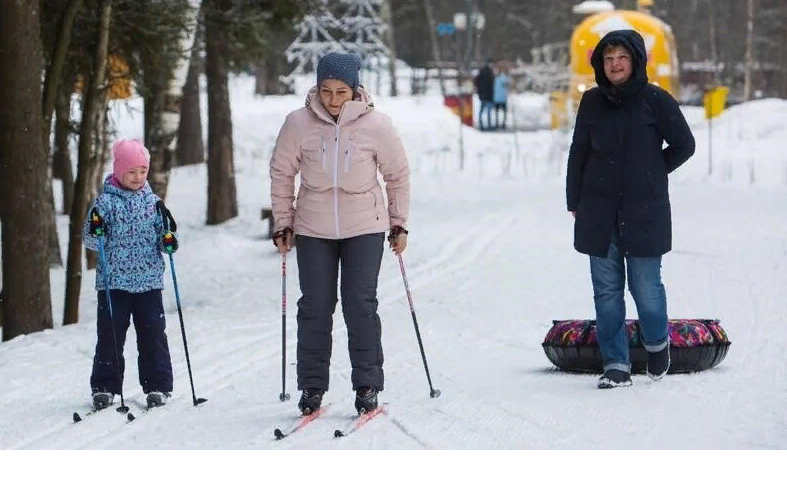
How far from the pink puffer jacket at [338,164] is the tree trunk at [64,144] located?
10.0 meters

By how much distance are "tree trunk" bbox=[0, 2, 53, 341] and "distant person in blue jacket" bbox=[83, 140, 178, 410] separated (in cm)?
418

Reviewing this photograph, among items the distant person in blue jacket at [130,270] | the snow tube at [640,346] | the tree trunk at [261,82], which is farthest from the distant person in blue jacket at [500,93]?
the distant person in blue jacket at [130,270]

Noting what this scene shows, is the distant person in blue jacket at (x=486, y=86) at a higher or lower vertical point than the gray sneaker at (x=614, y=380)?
higher

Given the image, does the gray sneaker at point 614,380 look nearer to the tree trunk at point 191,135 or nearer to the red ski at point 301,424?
the red ski at point 301,424

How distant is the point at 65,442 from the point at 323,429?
4.09ft

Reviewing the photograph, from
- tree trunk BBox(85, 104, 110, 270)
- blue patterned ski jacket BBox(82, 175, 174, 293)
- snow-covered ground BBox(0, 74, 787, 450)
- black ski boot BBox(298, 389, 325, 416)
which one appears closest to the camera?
snow-covered ground BBox(0, 74, 787, 450)

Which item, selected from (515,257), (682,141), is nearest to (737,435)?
(682,141)

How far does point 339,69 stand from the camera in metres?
7.67

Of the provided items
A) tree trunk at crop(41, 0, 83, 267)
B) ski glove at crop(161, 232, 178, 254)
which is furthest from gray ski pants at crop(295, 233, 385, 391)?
tree trunk at crop(41, 0, 83, 267)

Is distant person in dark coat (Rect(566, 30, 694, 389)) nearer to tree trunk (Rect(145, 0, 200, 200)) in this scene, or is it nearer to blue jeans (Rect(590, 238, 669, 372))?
blue jeans (Rect(590, 238, 669, 372))

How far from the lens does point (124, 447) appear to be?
24.3ft

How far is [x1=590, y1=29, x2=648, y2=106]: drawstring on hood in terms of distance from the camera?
8305 millimetres

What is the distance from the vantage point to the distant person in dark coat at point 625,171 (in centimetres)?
837

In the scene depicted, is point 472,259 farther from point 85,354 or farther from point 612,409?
point 612,409
